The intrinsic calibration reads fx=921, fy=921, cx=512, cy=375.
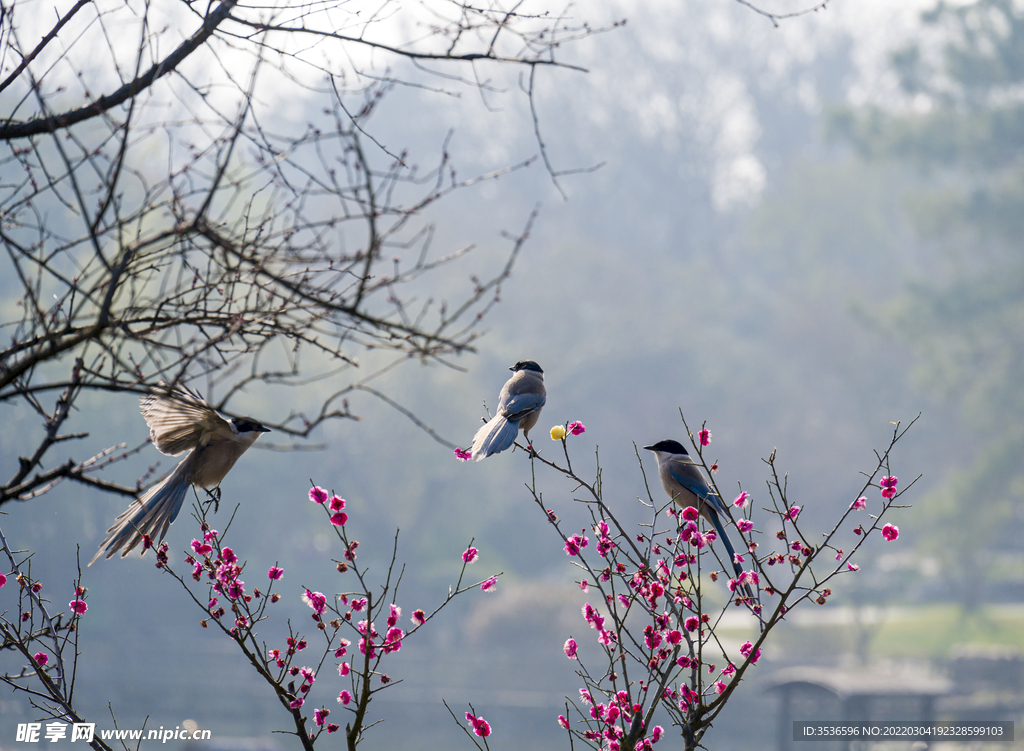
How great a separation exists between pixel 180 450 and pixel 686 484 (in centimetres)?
198

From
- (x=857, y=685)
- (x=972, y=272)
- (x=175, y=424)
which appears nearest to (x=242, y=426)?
(x=175, y=424)

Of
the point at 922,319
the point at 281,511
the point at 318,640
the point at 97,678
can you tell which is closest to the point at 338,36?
the point at 97,678

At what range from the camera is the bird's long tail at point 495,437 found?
3.25 metres

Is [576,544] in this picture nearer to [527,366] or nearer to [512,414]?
[512,414]

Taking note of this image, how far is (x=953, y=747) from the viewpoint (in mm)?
12414

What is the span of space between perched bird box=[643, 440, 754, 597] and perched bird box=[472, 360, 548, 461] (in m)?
0.50

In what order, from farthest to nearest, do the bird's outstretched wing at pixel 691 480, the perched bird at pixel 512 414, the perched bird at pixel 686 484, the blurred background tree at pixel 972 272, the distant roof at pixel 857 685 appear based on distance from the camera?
the blurred background tree at pixel 972 272
the distant roof at pixel 857 685
the bird's outstretched wing at pixel 691 480
the perched bird at pixel 686 484
the perched bird at pixel 512 414

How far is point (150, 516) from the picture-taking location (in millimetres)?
3059

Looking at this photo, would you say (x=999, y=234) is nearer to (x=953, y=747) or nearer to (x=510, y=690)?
(x=953, y=747)

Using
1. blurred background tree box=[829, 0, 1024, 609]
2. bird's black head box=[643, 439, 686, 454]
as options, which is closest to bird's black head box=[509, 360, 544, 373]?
bird's black head box=[643, 439, 686, 454]

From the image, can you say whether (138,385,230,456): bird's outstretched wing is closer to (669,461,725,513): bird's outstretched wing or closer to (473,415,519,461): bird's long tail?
(473,415,519,461): bird's long tail

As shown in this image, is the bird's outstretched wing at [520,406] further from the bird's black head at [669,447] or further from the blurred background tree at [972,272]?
the blurred background tree at [972,272]

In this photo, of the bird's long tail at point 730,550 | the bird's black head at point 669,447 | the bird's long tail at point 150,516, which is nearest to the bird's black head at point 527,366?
the bird's black head at point 669,447

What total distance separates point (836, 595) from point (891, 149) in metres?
10.3
